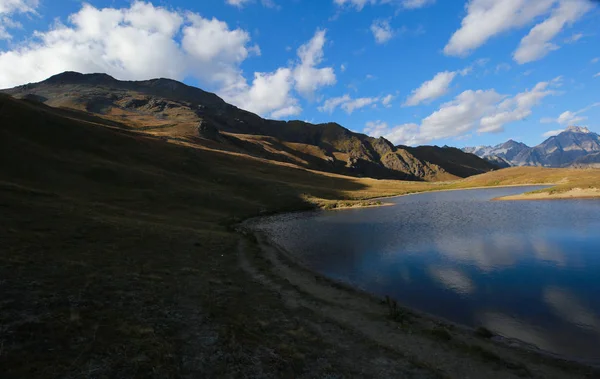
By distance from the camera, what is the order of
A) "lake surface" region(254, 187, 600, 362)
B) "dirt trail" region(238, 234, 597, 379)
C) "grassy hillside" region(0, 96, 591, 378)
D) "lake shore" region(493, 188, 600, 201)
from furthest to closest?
"lake shore" region(493, 188, 600, 201) < "lake surface" region(254, 187, 600, 362) < "dirt trail" region(238, 234, 597, 379) < "grassy hillside" region(0, 96, 591, 378)

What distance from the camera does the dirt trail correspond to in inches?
662

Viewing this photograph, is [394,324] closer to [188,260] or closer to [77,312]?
[77,312]

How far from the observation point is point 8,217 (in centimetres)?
3366

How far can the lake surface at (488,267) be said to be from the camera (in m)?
22.8

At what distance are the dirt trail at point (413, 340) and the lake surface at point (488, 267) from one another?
2.50m

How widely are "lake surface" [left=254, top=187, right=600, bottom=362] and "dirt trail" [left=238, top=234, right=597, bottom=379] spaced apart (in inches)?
98.4

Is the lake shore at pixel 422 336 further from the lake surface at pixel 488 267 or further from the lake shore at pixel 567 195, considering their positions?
the lake shore at pixel 567 195

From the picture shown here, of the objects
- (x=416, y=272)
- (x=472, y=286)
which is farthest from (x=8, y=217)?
(x=472, y=286)

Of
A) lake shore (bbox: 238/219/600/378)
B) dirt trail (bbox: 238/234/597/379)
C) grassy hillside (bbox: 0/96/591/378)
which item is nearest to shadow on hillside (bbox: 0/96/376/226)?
grassy hillside (bbox: 0/96/591/378)

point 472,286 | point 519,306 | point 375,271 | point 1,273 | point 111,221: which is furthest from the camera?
point 111,221

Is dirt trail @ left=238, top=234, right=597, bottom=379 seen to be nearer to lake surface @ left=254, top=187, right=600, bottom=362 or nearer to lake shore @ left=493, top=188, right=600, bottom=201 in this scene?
lake surface @ left=254, top=187, right=600, bottom=362

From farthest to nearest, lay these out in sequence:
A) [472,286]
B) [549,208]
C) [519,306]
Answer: [549,208] < [472,286] < [519,306]

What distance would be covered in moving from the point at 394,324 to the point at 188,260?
21.8 m

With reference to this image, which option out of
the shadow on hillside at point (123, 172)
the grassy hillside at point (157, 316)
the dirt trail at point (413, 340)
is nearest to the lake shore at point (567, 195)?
the shadow on hillside at point (123, 172)
